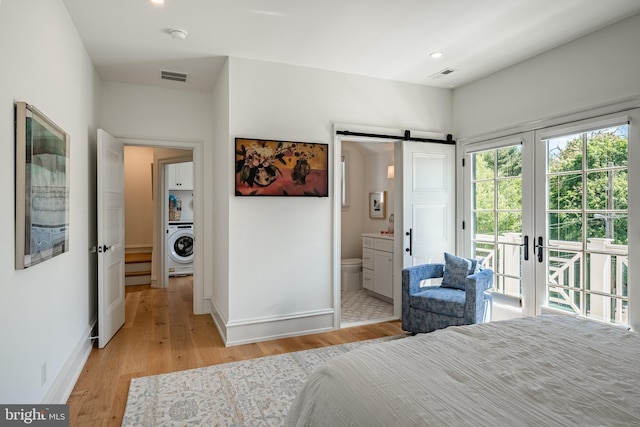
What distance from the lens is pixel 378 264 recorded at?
5031 mm

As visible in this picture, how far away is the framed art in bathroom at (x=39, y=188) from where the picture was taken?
1.68 m

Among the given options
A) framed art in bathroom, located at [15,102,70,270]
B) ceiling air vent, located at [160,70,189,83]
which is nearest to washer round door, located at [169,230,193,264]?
ceiling air vent, located at [160,70,189,83]

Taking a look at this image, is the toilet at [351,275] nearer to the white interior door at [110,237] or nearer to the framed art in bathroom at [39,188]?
the white interior door at [110,237]

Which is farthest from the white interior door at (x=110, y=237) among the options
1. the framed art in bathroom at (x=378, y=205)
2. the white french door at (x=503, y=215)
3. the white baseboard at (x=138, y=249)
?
the white french door at (x=503, y=215)

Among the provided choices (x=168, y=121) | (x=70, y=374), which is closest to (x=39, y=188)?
(x=70, y=374)

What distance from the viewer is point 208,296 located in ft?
14.5

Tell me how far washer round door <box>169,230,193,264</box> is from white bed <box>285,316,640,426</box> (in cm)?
582

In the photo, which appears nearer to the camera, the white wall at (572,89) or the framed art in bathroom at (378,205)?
the white wall at (572,89)

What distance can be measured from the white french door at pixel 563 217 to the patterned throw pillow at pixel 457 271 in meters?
0.51

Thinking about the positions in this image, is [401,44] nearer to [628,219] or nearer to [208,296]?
[628,219]

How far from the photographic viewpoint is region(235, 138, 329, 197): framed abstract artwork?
3.40 meters

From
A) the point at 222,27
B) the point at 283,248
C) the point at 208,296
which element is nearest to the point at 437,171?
the point at 283,248

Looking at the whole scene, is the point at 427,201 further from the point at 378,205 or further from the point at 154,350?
the point at 154,350

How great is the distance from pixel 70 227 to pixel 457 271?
3389 millimetres
